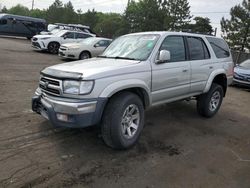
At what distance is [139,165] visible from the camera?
14.2ft

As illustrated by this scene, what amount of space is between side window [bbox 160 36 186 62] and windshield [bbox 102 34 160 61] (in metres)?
0.22

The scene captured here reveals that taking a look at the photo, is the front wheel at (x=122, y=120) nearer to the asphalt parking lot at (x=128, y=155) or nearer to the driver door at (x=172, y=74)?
the asphalt parking lot at (x=128, y=155)

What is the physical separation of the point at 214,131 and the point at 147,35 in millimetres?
2357

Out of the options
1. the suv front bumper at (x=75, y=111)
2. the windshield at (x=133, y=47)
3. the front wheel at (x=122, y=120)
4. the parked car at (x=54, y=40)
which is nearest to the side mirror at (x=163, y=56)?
the windshield at (x=133, y=47)

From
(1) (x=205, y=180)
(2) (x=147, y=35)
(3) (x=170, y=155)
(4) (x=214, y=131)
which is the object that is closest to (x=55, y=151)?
(3) (x=170, y=155)

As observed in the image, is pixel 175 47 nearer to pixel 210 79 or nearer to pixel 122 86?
pixel 210 79

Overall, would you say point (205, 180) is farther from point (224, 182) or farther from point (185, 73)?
point (185, 73)

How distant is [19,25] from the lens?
28.0m

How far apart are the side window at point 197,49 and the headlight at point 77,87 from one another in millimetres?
2770

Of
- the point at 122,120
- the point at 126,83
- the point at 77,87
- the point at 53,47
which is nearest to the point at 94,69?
the point at 77,87

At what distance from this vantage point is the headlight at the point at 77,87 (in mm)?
4234

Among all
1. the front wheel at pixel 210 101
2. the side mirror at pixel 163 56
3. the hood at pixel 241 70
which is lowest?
the front wheel at pixel 210 101

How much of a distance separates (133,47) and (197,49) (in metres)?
1.64

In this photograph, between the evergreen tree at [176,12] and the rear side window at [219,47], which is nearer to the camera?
the rear side window at [219,47]
